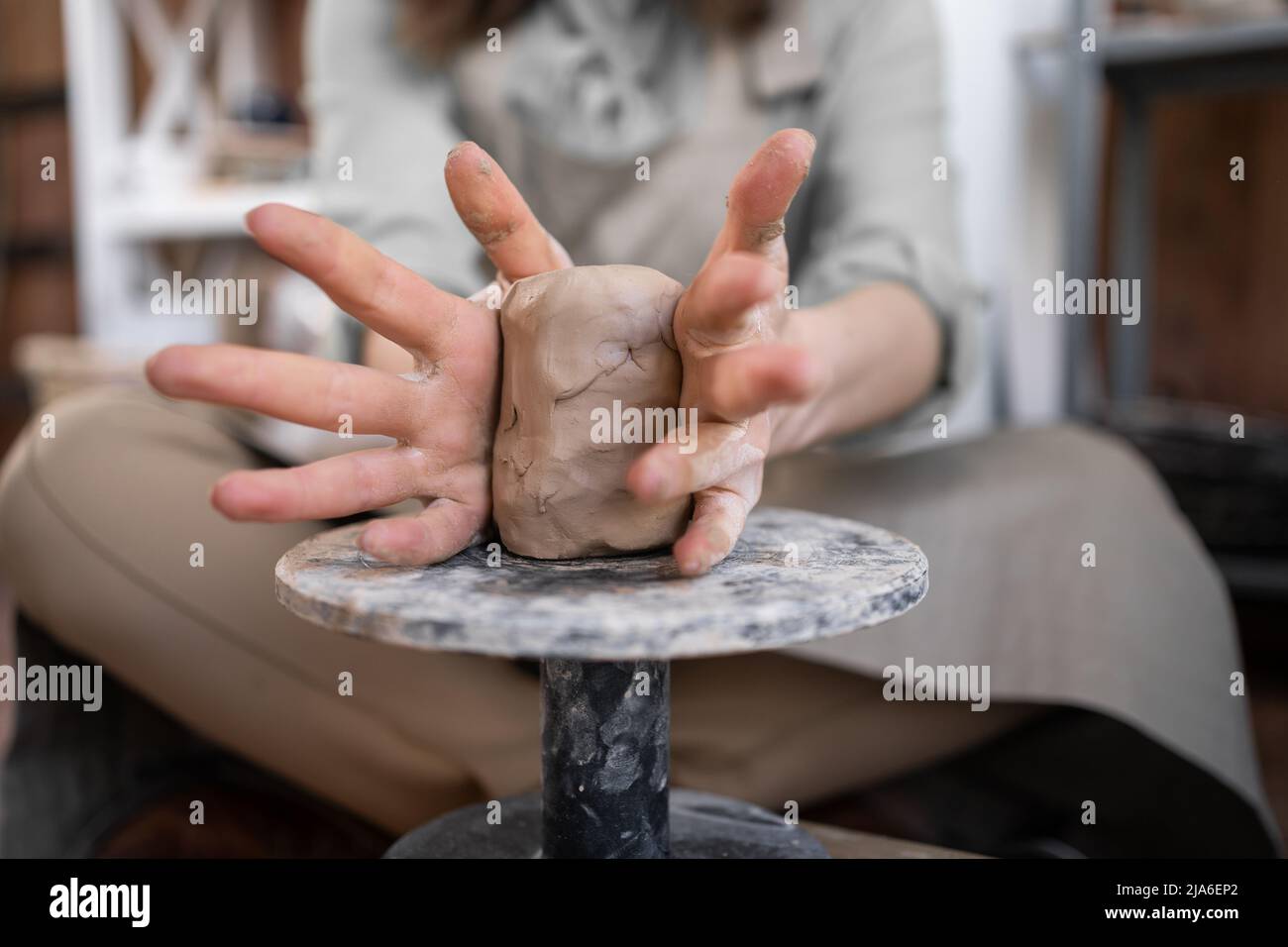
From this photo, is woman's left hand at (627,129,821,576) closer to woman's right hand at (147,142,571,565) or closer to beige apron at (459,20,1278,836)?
woman's right hand at (147,142,571,565)

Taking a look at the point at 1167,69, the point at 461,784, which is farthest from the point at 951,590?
the point at 1167,69

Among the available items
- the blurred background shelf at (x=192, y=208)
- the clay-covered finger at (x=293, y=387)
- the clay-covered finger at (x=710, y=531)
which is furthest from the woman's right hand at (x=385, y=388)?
the blurred background shelf at (x=192, y=208)

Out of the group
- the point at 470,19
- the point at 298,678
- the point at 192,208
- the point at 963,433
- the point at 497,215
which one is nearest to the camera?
the point at 497,215

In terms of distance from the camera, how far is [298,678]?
0.69 m

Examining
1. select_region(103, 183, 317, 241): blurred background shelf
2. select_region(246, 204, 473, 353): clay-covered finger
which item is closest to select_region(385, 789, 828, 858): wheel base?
select_region(246, 204, 473, 353): clay-covered finger

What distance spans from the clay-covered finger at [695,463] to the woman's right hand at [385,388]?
→ 9 cm

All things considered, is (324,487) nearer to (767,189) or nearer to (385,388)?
(385,388)

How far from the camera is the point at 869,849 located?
1.82ft

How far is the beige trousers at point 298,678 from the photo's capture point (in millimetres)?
689

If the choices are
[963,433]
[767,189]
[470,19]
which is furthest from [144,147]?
[767,189]

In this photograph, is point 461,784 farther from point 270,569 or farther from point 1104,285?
point 1104,285

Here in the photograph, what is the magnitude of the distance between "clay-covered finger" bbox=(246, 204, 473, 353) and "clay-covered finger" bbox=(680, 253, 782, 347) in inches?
4.2

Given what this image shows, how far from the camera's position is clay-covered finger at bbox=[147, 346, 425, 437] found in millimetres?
377

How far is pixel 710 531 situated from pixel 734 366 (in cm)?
7
